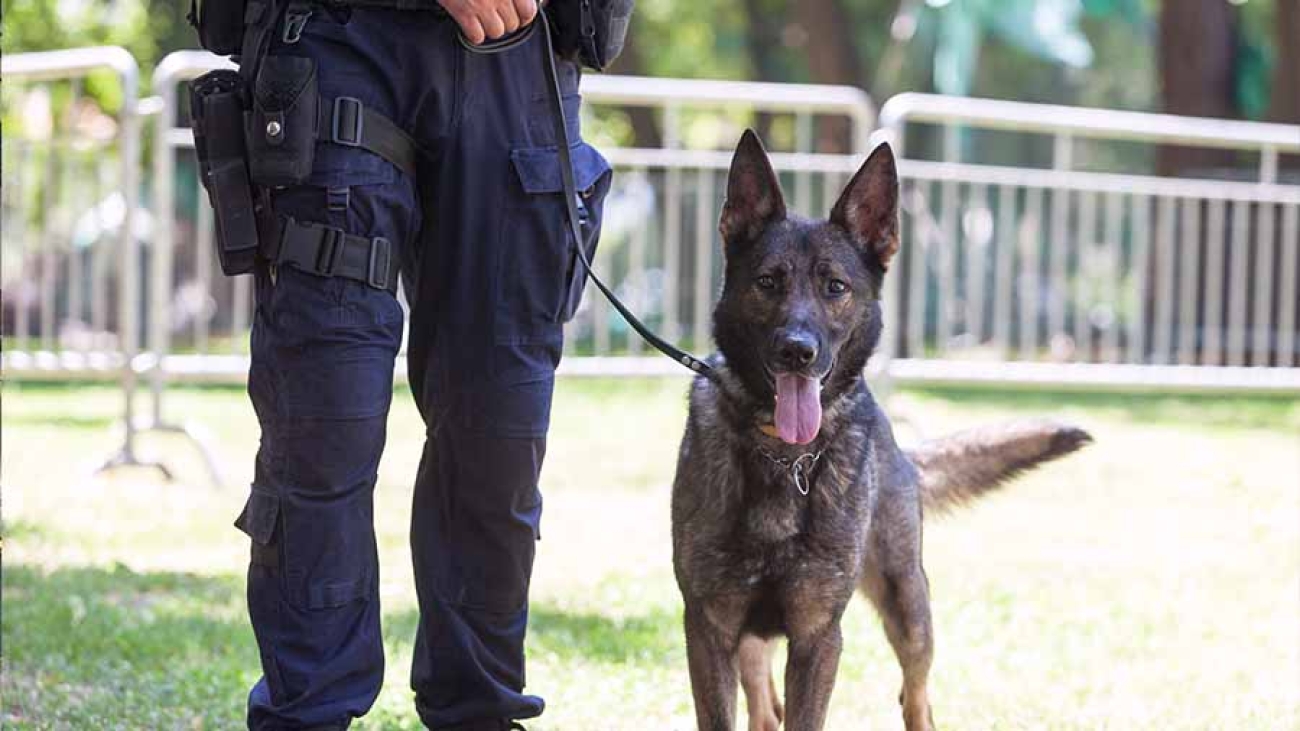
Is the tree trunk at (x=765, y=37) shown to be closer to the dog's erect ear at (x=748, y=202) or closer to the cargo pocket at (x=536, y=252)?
the dog's erect ear at (x=748, y=202)

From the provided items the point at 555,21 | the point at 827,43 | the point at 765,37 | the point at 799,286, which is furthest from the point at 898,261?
the point at 765,37

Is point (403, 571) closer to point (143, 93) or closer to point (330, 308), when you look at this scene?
point (330, 308)

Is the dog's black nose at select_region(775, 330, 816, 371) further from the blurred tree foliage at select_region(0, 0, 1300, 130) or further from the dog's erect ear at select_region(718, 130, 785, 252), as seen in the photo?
the blurred tree foliage at select_region(0, 0, 1300, 130)

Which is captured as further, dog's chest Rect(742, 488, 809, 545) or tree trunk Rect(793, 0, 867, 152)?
tree trunk Rect(793, 0, 867, 152)

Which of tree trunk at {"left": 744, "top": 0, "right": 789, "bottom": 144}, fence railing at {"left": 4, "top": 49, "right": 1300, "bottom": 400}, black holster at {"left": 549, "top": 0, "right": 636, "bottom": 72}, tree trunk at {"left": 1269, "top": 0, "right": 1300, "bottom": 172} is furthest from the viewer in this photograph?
tree trunk at {"left": 744, "top": 0, "right": 789, "bottom": 144}

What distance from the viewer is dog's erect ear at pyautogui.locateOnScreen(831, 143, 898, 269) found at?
3842 mm

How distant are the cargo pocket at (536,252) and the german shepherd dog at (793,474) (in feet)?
1.81

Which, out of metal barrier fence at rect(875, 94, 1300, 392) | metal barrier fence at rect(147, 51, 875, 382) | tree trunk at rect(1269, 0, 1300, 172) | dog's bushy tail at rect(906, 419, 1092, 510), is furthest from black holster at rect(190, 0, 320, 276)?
tree trunk at rect(1269, 0, 1300, 172)

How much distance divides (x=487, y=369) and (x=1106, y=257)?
33.7 feet

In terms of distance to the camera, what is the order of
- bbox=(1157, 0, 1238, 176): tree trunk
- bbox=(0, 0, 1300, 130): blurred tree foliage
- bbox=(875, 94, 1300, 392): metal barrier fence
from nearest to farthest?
bbox=(875, 94, 1300, 392): metal barrier fence < bbox=(1157, 0, 1238, 176): tree trunk < bbox=(0, 0, 1300, 130): blurred tree foliage

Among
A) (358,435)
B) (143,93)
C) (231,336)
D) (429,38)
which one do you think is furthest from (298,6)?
(143,93)

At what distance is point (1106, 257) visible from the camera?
12.7 metres

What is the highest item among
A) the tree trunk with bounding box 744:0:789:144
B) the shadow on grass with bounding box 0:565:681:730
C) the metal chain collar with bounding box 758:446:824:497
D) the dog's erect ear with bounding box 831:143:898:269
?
the tree trunk with bounding box 744:0:789:144

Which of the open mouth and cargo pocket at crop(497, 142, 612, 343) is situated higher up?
cargo pocket at crop(497, 142, 612, 343)
